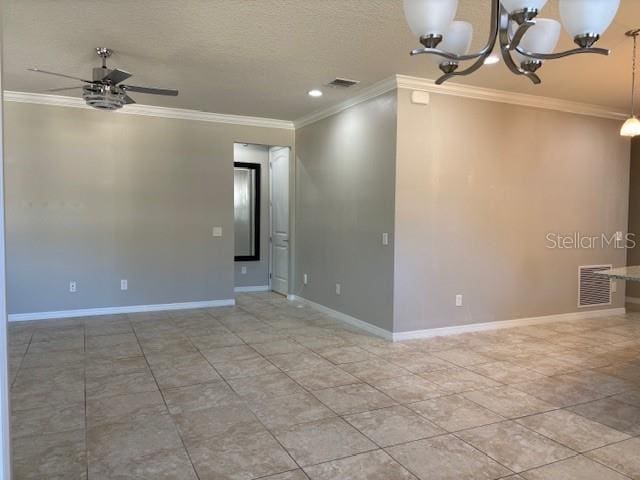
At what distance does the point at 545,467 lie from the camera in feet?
7.60

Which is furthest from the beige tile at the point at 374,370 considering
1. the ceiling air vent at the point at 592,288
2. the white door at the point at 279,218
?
the ceiling air vent at the point at 592,288

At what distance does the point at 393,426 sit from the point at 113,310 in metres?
4.35

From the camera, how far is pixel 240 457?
7.85 feet

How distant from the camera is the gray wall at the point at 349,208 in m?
4.77

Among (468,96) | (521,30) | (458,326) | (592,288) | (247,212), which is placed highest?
(468,96)

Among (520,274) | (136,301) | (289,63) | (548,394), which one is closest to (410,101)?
(289,63)

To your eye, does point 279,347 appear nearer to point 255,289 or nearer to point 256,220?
point 255,289

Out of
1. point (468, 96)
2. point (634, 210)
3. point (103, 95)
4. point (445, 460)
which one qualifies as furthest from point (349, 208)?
point (634, 210)

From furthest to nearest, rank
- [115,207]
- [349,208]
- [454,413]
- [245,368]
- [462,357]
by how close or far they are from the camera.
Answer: [115,207]
[349,208]
[462,357]
[245,368]
[454,413]

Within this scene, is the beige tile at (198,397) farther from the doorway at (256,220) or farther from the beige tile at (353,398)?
the doorway at (256,220)

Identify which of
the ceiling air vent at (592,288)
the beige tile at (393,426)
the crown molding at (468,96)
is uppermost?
the crown molding at (468,96)

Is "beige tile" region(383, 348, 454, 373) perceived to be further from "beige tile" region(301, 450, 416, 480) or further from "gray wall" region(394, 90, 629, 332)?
"beige tile" region(301, 450, 416, 480)

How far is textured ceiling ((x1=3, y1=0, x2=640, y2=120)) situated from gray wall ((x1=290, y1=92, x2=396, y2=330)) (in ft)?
1.62

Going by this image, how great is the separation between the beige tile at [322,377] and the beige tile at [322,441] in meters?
0.62
